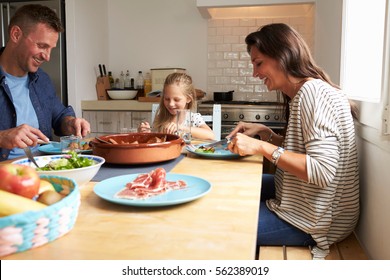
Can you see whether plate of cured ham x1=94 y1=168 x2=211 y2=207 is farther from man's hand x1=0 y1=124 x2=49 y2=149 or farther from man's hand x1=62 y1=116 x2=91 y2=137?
man's hand x1=62 y1=116 x2=91 y2=137

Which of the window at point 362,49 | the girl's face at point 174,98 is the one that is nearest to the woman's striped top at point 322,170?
the window at point 362,49

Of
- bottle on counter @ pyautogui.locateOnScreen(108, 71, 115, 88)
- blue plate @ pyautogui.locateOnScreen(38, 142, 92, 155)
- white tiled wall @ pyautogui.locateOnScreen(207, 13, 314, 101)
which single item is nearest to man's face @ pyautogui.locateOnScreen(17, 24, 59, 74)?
blue plate @ pyautogui.locateOnScreen(38, 142, 92, 155)

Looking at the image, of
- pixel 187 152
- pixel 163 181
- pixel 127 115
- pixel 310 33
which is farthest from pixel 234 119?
pixel 163 181

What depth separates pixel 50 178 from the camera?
0.85m

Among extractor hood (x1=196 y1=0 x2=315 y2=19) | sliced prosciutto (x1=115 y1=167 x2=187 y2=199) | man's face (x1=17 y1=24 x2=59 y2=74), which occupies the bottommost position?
sliced prosciutto (x1=115 y1=167 x2=187 y2=199)

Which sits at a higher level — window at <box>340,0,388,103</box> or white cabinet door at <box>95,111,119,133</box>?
window at <box>340,0,388,103</box>

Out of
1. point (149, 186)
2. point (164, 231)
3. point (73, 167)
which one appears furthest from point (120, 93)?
point (164, 231)

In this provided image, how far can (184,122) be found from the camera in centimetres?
183

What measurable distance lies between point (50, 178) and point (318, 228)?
1082mm

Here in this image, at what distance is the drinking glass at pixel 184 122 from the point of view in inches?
71.4

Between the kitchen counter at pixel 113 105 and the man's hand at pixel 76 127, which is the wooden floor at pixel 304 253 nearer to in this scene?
the man's hand at pixel 76 127

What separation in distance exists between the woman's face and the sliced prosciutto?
782mm

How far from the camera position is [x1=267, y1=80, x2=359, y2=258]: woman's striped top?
1.38 m

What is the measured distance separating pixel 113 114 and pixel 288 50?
260cm
